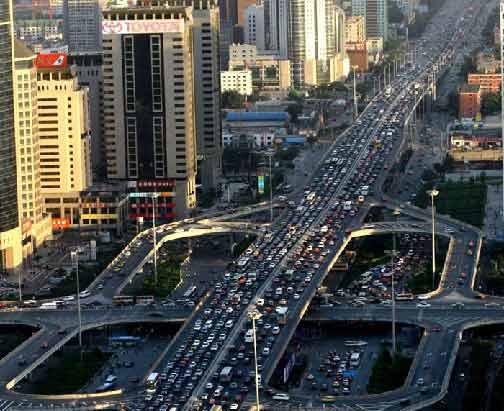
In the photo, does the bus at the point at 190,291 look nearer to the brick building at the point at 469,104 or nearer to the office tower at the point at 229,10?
the brick building at the point at 469,104

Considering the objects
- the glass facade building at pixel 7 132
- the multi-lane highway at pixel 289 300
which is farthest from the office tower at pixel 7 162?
the multi-lane highway at pixel 289 300

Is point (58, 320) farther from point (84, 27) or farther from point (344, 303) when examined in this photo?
Answer: point (84, 27)

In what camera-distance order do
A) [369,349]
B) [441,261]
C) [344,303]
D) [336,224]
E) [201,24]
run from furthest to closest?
[201,24]
[336,224]
[441,261]
[344,303]
[369,349]

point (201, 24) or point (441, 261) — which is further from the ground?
point (201, 24)

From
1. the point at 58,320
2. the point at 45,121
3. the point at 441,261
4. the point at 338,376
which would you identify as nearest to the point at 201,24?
the point at 45,121

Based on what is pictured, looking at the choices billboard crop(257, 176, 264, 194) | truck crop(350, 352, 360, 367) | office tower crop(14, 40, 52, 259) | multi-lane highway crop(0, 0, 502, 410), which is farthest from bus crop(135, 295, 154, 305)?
billboard crop(257, 176, 264, 194)

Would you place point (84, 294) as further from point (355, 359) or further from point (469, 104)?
point (469, 104)
